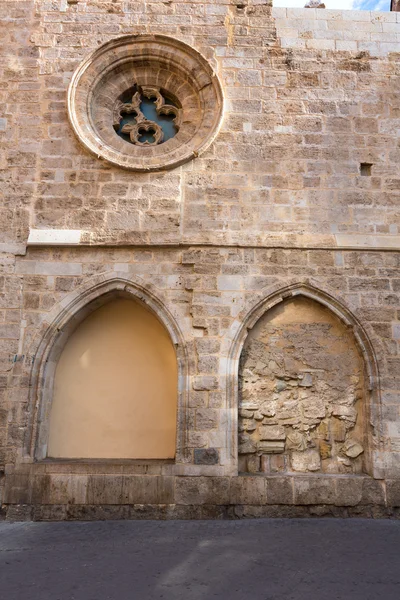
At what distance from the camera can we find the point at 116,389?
18.6 ft

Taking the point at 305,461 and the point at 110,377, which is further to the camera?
the point at 110,377

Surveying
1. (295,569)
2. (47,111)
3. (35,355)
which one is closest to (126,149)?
(47,111)

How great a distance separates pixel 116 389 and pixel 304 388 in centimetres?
222

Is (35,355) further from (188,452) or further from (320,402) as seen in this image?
(320,402)

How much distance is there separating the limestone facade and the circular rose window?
10 cm

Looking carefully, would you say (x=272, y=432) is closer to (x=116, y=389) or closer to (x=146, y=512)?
(x=146, y=512)

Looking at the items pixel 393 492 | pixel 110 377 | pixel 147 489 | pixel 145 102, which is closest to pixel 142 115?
pixel 145 102

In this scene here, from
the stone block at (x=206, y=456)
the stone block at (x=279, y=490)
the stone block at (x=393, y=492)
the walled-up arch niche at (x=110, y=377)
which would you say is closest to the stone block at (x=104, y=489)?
the walled-up arch niche at (x=110, y=377)

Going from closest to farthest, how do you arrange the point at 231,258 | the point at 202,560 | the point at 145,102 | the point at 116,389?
the point at 202,560 < the point at 231,258 < the point at 116,389 < the point at 145,102

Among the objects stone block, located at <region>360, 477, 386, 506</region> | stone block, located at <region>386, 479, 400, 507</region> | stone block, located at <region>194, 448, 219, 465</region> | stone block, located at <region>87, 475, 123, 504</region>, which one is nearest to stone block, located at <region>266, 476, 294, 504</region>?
stone block, located at <region>194, 448, 219, 465</region>

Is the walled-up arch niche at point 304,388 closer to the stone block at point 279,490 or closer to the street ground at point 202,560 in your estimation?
the stone block at point 279,490

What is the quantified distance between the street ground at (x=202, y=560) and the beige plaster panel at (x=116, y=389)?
0.95 metres

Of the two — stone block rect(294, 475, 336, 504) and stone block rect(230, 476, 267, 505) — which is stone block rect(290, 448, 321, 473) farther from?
stone block rect(230, 476, 267, 505)

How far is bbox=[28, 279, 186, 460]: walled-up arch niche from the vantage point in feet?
17.6
